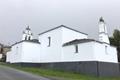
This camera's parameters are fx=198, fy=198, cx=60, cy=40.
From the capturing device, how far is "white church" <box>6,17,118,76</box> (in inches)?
Answer: 1288

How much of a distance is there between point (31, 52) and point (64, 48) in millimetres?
7974

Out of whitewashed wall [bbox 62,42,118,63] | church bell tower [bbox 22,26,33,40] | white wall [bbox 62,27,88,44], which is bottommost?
whitewashed wall [bbox 62,42,118,63]

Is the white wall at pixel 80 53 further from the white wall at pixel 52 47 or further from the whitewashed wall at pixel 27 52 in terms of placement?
the whitewashed wall at pixel 27 52

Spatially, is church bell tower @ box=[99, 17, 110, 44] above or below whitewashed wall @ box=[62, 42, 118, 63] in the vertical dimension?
above

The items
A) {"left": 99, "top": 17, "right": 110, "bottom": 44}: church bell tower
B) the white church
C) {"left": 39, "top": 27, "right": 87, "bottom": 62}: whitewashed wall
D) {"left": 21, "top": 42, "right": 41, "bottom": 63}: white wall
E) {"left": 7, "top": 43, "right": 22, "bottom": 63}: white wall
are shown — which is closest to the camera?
the white church

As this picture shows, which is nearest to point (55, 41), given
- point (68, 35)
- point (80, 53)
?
point (68, 35)

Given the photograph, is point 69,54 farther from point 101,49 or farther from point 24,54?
point 24,54

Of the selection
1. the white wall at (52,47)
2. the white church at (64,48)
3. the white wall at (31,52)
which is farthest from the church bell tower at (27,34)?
the white wall at (31,52)

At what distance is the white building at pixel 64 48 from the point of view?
3275 centimetres

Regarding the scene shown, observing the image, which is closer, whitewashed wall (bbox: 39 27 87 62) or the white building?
the white building

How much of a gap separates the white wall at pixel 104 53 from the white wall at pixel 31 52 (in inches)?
554

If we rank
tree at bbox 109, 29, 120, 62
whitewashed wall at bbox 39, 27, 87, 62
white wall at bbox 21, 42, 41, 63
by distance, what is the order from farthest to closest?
tree at bbox 109, 29, 120, 62 → white wall at bbox 21, 42, 41, 63 → whitewashed wall at bbox 39, 27, 87, 62

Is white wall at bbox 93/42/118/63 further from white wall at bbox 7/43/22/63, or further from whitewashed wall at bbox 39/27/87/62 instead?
white wall at bbox 7/43/22/63

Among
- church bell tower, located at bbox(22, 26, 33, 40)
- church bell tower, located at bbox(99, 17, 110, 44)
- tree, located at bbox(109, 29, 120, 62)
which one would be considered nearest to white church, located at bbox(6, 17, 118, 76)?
church bell tower, located at bbox(99, 17, 110, 44)
